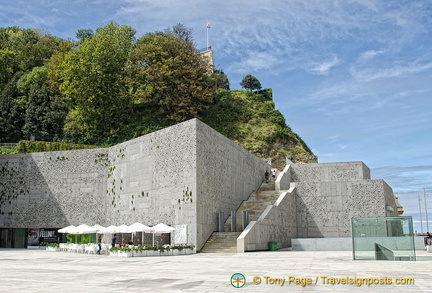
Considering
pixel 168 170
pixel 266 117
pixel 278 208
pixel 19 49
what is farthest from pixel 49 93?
pixel 278 208

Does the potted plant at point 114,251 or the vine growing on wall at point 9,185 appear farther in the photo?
the vine growing on wall at point 9,185

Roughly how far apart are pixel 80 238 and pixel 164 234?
1028cm

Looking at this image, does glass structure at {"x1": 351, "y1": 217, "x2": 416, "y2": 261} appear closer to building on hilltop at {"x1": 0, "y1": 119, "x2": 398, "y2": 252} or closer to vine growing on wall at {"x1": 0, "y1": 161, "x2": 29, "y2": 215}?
building on hilltop at {"x1": 0, "y1": 119, "x2": 398, "y2": 252}

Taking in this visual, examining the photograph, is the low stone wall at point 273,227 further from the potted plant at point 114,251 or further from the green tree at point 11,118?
the green tree at point 11,118

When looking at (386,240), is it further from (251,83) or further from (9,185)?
(251,83)

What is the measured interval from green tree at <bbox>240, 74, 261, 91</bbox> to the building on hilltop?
31.9 m

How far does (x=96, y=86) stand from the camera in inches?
2194

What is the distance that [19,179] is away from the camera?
39.2m

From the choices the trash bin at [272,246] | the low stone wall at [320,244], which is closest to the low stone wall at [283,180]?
the trash bin at [272,246]

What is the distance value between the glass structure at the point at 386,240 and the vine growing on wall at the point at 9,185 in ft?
96.3

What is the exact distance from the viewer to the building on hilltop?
98.0ft

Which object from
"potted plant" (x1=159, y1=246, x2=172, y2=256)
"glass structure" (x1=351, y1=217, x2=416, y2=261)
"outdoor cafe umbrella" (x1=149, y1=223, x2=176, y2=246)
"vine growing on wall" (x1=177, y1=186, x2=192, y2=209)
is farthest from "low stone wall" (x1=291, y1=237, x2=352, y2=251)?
"glass structure" (x1=351, y1=217, x2=416, y2=261)

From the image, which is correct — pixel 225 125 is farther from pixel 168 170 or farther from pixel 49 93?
pixel 168 170

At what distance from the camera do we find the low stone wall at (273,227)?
2797cm
